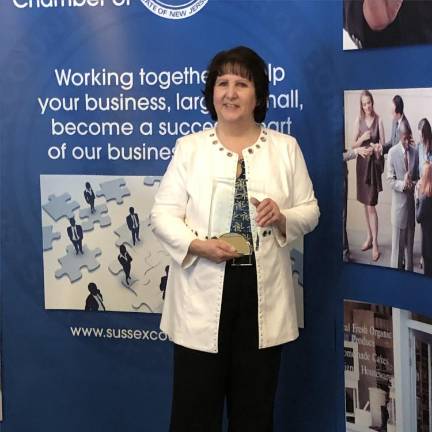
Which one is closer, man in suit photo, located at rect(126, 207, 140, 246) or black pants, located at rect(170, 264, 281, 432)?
black pants, located at rect(170, 264, 281, 432)

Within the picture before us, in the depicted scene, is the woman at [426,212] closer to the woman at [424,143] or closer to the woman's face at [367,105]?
the woman at [424,143]

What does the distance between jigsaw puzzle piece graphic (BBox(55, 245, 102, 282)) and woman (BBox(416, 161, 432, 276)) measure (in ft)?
3.62

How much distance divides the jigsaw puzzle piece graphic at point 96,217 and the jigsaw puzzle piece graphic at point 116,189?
0.16 feet

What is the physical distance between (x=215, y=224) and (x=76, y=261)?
793 mm

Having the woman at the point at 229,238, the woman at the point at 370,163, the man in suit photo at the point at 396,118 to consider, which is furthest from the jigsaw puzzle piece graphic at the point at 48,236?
the man in suit photo at the point at 396,118

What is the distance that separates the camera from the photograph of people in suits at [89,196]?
2355 mm

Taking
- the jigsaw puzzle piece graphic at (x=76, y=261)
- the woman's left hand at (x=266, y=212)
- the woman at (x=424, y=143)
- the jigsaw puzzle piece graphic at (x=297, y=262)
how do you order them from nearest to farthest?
the woman's left hand at (x=266, y=212), the woman at (x=424, y=143), the jigsaw puzzle piece graphic at (x=297, y=262), the jigsaw puzzle piece graphic at (x=76, y=261)

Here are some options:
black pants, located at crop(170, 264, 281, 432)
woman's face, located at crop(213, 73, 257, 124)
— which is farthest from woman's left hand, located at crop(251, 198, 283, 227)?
woman's face, located at crop(213, 73, 257, 124)

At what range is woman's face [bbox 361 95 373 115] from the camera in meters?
2.10

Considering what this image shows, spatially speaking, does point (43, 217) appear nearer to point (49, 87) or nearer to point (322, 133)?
point (49, 87)

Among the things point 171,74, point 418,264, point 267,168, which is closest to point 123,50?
point 171,74

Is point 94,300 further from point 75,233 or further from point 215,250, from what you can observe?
point 215,250

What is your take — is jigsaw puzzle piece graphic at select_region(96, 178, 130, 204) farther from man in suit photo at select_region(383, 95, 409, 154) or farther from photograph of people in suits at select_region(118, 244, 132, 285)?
man in suit photo at select_region(383, 95, 409, 154)

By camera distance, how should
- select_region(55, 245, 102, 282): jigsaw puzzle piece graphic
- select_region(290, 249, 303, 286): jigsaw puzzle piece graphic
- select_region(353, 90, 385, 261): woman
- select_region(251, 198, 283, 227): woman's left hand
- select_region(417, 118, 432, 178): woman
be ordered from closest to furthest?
select_region(251, 198, 283, 227): woman's left hand < select_region(417, 118, 432, 178): woman < select_region(353, 90, 385, 261): woman < select_region(290, 249, 303, 286): jigsaw puzzle piece graphic < select_region(55, 245, 102, 282): jigsaw puzzle piece graphic
